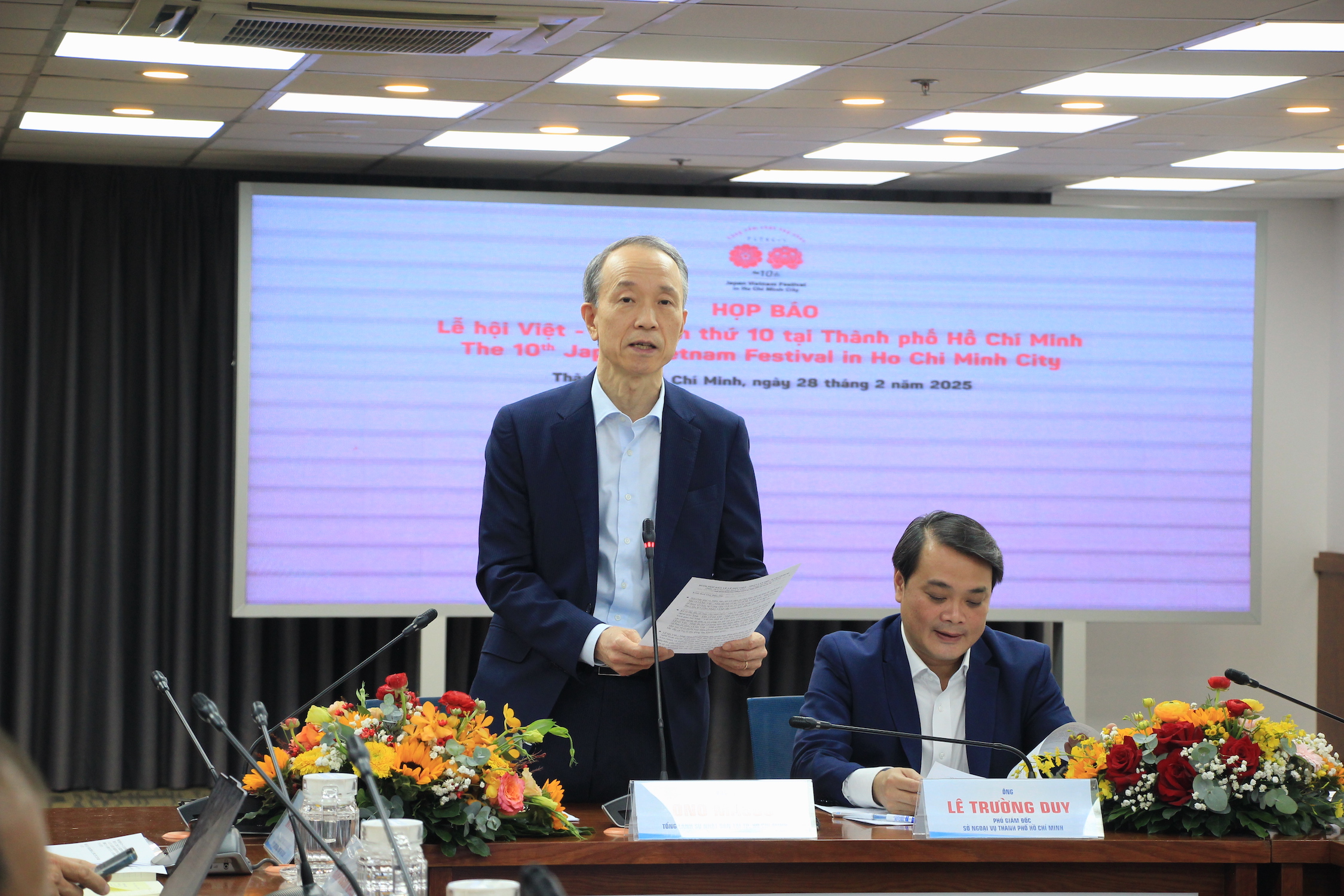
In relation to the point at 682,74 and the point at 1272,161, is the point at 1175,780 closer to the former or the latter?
Answer: the point at 682,74

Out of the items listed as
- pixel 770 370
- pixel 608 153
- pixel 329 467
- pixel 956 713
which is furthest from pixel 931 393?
pixel 956 713

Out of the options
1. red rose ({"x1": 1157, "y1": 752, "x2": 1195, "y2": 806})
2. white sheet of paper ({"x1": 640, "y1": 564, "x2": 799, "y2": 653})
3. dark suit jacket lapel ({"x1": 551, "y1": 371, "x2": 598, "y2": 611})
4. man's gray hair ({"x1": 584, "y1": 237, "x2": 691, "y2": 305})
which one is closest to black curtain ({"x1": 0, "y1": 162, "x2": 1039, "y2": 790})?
man's gray hair ({"x1": 584, "y1": 237, "x2": 691, "y2": 305})

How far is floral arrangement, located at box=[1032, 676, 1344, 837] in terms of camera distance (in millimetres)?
2326

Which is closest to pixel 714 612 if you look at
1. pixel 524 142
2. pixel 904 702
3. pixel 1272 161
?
pixel 904 702

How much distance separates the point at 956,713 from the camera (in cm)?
291

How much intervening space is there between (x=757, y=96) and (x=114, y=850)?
3.38 m

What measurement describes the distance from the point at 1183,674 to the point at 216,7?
554 cm

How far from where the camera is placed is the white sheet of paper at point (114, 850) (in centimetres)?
217

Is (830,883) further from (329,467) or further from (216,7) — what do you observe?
(329,467)

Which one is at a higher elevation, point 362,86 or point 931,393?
point 362,86

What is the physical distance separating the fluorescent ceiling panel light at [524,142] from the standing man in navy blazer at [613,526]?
9.26 ft

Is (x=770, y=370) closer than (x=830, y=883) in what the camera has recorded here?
No

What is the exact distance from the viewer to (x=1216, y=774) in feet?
7.66

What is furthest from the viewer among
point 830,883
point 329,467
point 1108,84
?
point 329,467
